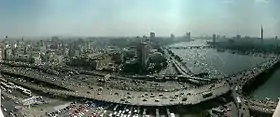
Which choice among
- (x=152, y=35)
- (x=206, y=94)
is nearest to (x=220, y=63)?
Answer: (x=206, y=94)

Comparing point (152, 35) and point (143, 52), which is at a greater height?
point (152, 35)

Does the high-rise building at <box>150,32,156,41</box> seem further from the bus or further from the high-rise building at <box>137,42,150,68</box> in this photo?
the bus

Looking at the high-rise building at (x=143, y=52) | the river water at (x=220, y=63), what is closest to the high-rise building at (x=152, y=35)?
the high-rise building at (x=143, y=52)

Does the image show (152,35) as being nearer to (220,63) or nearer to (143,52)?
(143,52)

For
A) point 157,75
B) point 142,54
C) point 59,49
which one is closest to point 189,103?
point 157,75

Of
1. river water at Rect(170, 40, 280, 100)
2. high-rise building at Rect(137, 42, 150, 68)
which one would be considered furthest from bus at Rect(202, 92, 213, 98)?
high-rise building at Rect(137, 42, 150, 68)

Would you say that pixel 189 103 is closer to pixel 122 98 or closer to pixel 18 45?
pixel 122 98

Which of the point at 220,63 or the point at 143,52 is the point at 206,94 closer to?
the point at 220,63

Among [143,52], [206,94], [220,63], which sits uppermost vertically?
[143,52]

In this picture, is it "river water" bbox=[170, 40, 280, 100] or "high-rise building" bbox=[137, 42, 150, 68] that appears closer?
"river water" bbox=[170, 40, 280, 100]
